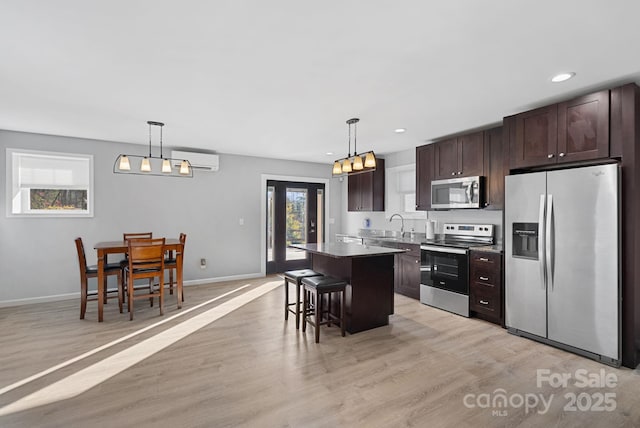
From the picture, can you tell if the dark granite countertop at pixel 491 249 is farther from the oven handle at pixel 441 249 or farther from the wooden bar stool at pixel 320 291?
the wooden bar stool at pixel 320 291

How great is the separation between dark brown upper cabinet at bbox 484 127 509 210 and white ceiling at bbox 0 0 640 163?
0.22 metres

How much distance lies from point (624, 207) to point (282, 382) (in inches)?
127

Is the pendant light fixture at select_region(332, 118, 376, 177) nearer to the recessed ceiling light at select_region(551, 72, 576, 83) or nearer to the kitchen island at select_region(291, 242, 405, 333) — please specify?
the kitchen island at select_region(291, 242, 405, 333)

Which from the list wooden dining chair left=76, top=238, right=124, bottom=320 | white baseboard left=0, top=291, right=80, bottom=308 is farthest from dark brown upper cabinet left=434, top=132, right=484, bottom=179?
white baseboard left=0, top=291, right=80, bottom=308

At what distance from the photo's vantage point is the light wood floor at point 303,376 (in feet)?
6.70

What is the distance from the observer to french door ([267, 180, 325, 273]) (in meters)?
6.61

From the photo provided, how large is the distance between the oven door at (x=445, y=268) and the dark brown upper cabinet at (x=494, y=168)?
753mm

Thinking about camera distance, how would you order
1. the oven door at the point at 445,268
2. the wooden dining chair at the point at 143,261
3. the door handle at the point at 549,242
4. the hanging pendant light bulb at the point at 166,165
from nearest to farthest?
the door handle at the point at 549,242, the wooden dining chair at the point at 143,261, the oven door at the point at 445,268, the hanging pendant light bulb at the point at 166,165

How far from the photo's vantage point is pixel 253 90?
2.98m

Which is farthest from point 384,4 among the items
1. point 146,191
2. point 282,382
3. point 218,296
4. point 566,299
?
point 146,191

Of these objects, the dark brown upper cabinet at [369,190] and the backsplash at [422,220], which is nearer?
the backsplash at [422,220]

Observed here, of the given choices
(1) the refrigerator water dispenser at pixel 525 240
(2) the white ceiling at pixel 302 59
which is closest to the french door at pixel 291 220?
(2) the white ceiling at pixel 302 59

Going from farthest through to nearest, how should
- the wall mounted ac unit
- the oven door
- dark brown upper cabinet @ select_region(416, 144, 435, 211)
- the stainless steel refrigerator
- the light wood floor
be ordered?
1. the wall mounted ac unit
2. dark brown upper cabinet @ select_region(416, 144, 435, 211)
3. the oven door
4. the stainless steel refrigerator
5. the light wood floor

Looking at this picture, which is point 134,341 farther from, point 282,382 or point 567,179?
point 567,179
